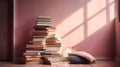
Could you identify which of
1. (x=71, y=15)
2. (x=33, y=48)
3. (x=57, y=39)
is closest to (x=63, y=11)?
(x=71, y=15)

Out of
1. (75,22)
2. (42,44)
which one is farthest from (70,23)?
(42,44)

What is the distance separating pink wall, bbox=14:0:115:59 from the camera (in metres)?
5.28

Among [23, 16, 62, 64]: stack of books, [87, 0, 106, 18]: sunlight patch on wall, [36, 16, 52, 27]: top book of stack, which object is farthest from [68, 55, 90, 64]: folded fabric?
[87, 0, 106, 18]: sunlight patch on wall

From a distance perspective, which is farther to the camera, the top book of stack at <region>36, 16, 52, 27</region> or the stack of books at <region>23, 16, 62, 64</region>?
the top book of stack at <region>36, 16, 52, 27</region>

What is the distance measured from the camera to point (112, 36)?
5359 mm

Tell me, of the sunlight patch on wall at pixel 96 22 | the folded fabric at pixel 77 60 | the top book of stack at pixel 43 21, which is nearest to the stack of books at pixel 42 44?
the top book of stack at pixel 43 21

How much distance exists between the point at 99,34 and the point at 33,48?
1.29m

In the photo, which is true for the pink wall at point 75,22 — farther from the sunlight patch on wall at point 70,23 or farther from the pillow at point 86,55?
the pillow at point 86,55

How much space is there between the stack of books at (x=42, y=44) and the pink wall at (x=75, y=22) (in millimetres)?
257

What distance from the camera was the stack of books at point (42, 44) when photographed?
492 centimetres

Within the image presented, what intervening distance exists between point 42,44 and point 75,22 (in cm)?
79

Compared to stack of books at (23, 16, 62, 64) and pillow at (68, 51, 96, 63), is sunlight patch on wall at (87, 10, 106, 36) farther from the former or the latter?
stack of books at (23, 16, 62, 64)

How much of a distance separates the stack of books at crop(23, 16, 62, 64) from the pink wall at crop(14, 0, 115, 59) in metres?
0.26

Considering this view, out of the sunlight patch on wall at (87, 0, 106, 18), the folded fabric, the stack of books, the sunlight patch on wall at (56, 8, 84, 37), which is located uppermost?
the sunlight patch on wall at (87, 0, 106, 18)
